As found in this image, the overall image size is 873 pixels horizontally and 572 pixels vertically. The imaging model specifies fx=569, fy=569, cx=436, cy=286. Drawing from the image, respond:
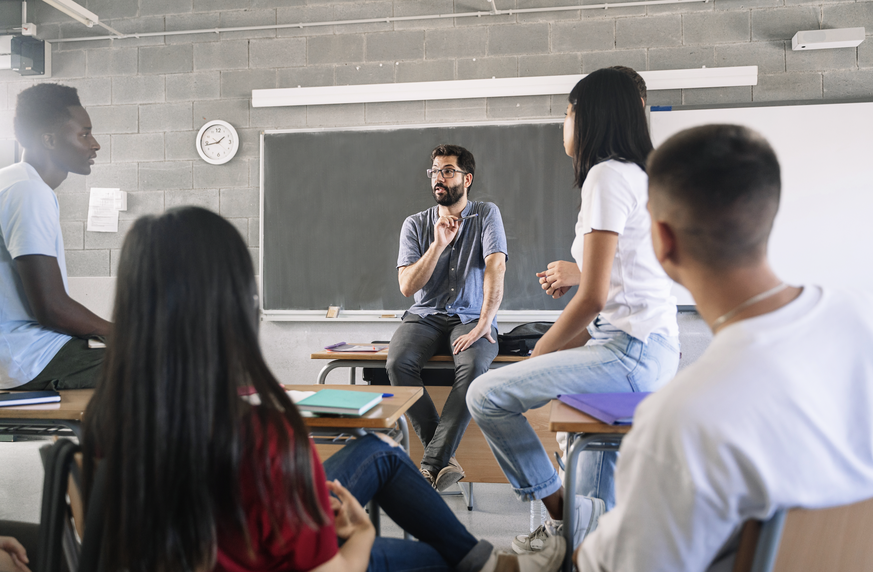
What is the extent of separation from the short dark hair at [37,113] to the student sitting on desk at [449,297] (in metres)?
1.51

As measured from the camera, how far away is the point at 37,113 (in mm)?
1981

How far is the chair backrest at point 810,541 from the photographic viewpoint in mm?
619

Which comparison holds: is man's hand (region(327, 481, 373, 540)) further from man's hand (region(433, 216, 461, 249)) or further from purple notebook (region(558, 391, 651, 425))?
man's hand (region(433, 216, 461, 249))

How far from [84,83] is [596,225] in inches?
165

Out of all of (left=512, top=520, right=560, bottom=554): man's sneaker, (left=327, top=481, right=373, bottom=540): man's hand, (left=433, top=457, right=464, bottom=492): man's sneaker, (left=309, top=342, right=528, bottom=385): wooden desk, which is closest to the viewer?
(left=327, top=481, right=373, bottom=540): man's hand

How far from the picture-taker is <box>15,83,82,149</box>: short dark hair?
6.48 ft

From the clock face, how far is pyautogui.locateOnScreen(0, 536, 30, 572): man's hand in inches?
126

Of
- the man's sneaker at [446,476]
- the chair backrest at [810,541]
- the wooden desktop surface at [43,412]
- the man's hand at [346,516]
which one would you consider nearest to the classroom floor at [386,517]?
the wooden desktop surface at [43,412]

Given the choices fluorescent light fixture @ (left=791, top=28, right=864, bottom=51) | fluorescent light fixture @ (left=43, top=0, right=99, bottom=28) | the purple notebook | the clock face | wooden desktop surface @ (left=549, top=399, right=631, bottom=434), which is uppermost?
fluorescent light fixture @ (left=43, top=0, right=99, bottom=28)

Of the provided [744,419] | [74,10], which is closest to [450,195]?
[744,419]

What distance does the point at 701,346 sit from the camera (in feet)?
11.6

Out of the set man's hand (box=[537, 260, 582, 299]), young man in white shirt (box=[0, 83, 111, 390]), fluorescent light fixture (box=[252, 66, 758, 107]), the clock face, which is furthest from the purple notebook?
the clock face

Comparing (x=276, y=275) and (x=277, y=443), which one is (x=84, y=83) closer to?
(x=276, y=275)

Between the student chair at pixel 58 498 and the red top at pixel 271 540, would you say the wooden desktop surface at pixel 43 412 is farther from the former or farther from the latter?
the red top at pixel 271 540
